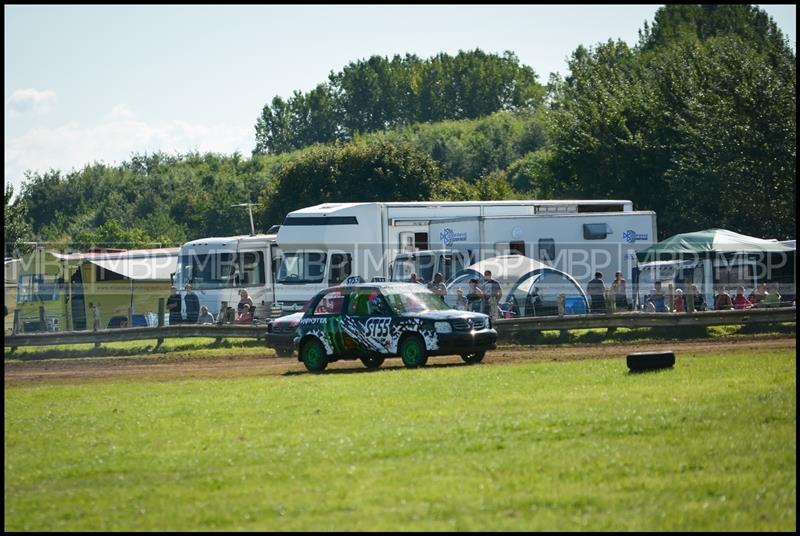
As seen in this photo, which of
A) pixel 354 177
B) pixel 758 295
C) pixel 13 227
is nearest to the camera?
pixel 758 295

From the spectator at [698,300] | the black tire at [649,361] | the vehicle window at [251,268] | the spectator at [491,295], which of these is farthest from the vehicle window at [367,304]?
the vehicle window at [251,268]

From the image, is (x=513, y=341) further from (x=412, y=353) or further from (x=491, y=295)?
(x=412, y=353)

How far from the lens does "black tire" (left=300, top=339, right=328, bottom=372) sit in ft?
79.6

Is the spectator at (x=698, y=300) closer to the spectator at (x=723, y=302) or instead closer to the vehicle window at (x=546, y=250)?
the spectator at (x=723, y=302)

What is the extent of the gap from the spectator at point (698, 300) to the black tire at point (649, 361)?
10431 mm

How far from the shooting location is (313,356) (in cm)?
2441

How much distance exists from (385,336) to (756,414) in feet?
34.4

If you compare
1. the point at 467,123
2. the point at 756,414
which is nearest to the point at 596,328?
the point at 756,414

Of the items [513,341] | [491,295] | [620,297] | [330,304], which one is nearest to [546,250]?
[620,297]

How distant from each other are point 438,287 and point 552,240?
5.27 meters

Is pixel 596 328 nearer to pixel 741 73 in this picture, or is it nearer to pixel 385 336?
pixel 385 336

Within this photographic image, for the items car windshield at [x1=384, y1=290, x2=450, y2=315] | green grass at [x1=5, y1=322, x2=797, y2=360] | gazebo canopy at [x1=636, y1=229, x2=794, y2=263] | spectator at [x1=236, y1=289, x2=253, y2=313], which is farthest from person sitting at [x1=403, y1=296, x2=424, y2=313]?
spectator at [x1=236, y1=289, x2=253, y2=313]

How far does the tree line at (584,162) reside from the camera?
1837 inches

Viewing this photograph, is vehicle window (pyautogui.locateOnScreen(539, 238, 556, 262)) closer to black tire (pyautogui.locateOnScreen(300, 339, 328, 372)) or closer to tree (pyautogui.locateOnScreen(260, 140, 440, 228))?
black tire (pyautogui.locateOnScreen(300, 339, 328, 372))
